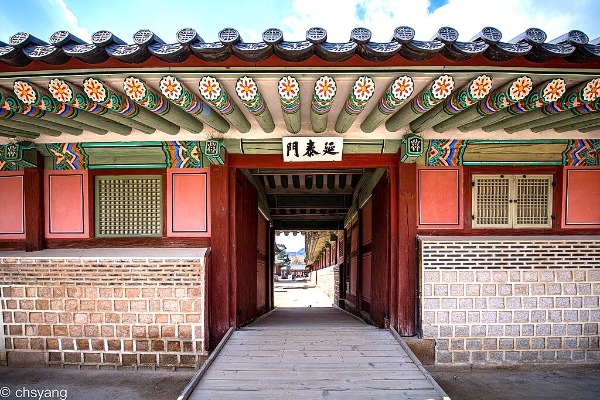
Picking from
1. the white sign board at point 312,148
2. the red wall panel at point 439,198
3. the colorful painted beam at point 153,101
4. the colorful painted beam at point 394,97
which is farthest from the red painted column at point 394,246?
the colorful painted beam at point 153,101

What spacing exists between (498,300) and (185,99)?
4.87 m

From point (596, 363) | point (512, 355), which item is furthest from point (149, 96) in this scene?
point (596, 363)

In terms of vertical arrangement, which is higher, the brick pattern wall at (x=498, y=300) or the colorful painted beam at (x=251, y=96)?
the colorful painted beam at (x=251, y=96)

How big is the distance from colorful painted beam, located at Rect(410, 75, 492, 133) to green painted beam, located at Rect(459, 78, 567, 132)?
1.83ft

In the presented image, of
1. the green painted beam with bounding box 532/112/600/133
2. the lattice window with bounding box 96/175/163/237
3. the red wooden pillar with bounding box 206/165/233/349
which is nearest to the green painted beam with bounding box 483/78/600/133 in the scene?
the green painted beam with bounding box 532/112/600/133

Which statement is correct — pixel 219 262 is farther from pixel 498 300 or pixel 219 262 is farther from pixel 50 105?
pixel 498 300

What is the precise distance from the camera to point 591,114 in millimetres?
4660

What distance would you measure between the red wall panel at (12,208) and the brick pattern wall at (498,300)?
233 inches

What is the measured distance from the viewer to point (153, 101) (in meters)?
4.14

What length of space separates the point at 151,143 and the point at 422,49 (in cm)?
403

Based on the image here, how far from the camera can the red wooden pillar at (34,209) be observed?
5.75 metres

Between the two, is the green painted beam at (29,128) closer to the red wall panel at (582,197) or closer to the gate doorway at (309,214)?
the gate doorway at (309,214)

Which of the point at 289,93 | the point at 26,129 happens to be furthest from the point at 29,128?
the point at 289,93

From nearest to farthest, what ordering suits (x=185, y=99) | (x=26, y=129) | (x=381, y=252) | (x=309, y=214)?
(x=185, y=99), (x=26, y=129), (x=381, y=252), (x=309, y=214)
